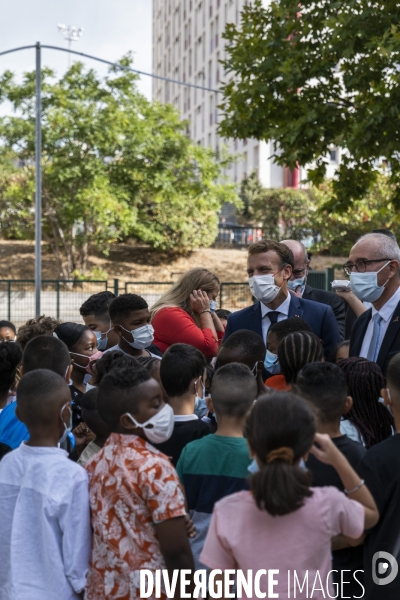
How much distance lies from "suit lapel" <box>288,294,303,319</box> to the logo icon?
228cm

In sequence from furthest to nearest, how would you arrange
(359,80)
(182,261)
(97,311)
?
(182,261) → (359,80) → (97,311)

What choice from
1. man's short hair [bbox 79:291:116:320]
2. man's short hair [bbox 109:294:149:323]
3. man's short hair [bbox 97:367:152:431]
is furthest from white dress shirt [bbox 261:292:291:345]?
man's short hair [bbox 97:367:152:431]

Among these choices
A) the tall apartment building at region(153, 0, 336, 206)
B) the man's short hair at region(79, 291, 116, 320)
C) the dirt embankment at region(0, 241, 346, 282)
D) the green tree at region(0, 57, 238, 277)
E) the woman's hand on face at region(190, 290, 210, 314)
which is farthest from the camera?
the tall apartment building at region(153, 0, 336, 206)

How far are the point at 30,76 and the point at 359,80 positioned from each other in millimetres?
14384

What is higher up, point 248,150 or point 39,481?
point 248,150

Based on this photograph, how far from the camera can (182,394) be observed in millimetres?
3709

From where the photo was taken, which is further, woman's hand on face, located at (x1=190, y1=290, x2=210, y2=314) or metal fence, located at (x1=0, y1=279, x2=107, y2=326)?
metal fence, located at (x1=0, y1=279, x2=107, y2=326)

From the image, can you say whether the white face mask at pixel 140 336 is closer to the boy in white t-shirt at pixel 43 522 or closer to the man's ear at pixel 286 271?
the man's ear at pixel 286 271

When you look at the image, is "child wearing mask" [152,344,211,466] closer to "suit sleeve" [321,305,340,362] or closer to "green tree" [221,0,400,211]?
"suit sleeve" [321,305,340,362]

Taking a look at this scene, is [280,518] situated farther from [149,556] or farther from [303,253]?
[303,253]

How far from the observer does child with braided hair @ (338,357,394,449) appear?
3426 millimetres

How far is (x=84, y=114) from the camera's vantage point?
24.6m

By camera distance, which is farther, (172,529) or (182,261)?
(182,261)

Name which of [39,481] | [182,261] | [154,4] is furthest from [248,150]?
[39,481]
